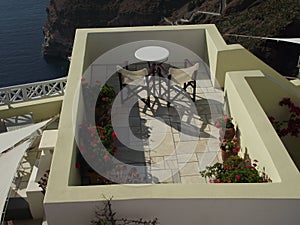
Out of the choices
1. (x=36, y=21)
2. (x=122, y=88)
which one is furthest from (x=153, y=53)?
(x=36, y=21)

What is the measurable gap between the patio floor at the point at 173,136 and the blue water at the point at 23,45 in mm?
66840

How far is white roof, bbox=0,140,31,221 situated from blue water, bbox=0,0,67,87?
66.6 meters

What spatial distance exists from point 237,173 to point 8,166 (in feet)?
15.8

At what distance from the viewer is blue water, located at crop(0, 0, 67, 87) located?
2987 inches

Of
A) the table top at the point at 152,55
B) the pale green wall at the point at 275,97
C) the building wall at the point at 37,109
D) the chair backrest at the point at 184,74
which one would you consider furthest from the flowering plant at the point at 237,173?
the building wall at the point at 37,109

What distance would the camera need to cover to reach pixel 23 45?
87688mm

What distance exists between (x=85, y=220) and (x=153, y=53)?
5.14 metres

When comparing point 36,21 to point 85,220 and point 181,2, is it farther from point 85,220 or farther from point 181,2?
point 85,220

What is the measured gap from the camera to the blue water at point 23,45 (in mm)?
75875

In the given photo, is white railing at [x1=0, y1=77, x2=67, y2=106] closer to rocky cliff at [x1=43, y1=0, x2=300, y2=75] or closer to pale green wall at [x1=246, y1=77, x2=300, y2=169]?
pale green wall at [x1=246, y1=77, x2=300, y2=169]

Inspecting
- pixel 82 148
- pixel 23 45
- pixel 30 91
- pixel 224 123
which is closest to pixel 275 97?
pixel 224 123

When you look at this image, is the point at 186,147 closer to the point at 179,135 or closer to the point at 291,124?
the point at 179,135

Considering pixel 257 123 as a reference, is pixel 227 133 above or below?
above

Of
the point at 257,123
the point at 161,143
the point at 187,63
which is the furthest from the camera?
the point at 187,63
